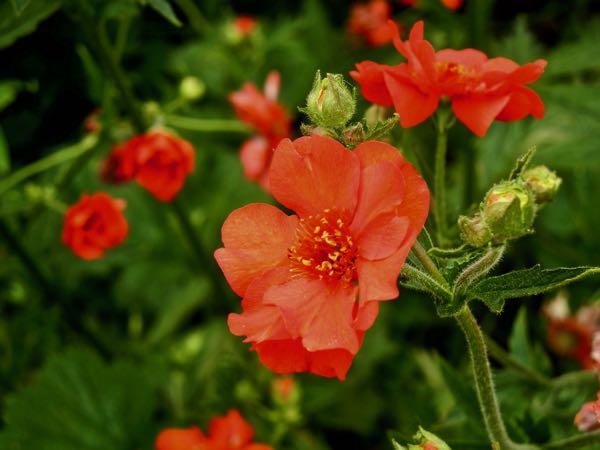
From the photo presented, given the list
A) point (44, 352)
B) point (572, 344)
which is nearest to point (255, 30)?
point (44, 352)

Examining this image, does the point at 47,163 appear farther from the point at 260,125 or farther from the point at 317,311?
the point at 317,311

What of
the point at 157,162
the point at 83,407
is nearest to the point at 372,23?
the point at 157,162

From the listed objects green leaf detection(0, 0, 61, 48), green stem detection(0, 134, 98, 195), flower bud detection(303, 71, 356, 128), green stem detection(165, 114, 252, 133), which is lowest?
green stem detection(165, 114, 252, 133)

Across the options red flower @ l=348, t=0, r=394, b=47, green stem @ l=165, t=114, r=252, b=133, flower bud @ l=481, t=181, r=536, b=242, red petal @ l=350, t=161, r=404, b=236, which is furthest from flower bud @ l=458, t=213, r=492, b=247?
red flower @ l=348, t=0, r=394, b=47

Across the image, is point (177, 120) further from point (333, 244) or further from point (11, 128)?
point (333, 244)

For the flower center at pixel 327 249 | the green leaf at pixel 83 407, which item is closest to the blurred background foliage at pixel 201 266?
the green leaf at pixel 83 407

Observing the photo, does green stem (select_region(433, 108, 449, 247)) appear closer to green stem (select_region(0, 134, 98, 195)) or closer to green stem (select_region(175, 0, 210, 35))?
green stem (select_region(0, 134, 98, 195))
